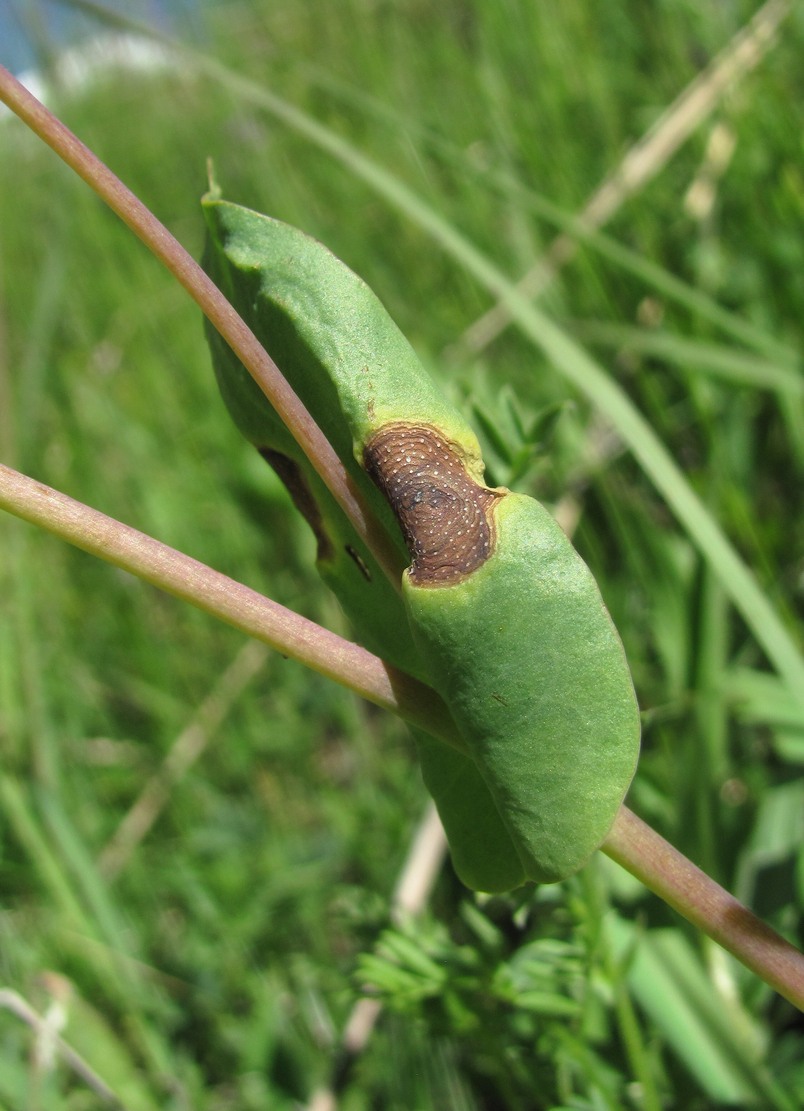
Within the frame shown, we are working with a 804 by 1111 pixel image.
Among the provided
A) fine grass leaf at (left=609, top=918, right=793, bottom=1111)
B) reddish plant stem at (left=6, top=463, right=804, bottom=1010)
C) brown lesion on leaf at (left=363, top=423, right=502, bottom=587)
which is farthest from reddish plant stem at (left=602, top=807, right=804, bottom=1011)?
fine grass leaf at (left=609, top=918, right=793, bottom=1111)

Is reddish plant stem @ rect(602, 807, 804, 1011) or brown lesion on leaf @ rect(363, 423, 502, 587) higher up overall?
brown lesion on leaf @ rect(363, 423, 502, 587)

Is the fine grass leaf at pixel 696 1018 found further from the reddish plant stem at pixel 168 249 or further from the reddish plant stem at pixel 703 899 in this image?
the reddish plant stem at pixel 168 249

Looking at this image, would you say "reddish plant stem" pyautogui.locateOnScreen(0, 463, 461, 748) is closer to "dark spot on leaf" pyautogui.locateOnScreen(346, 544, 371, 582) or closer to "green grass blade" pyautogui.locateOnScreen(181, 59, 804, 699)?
"dark spot on leaf" pyautogui.locateOnScreen(346, 544, 371, 582)

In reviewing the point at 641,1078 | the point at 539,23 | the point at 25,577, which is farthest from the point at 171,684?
the point at 539,23

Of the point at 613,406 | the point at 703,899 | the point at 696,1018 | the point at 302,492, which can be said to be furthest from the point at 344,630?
the point at 703,899

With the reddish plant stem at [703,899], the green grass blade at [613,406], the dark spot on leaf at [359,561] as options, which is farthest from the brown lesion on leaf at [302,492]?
the green grass blade at [613,406]

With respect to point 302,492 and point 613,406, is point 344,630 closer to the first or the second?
point 613,406
